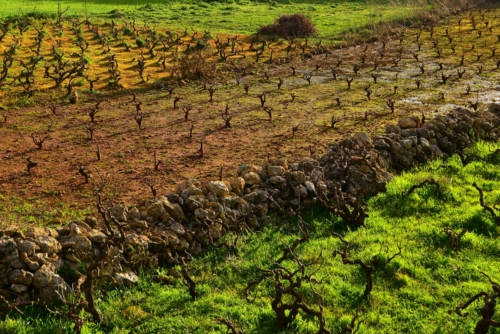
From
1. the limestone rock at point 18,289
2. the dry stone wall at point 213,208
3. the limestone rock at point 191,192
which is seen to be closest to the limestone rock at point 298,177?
the dry stone wall at point 213,208

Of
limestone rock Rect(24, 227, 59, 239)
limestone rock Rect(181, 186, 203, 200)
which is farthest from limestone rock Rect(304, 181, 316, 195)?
limestone rock Rect(24, 227, 59, 239)

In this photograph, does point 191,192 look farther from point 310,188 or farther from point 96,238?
point 310,188

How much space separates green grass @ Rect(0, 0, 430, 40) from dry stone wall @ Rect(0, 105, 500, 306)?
50.7ft

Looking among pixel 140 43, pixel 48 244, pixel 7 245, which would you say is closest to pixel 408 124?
pixel 48 244

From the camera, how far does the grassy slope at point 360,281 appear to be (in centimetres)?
582

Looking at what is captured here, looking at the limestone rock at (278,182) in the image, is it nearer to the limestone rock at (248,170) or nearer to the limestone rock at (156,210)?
the limestone rock at (248,170)

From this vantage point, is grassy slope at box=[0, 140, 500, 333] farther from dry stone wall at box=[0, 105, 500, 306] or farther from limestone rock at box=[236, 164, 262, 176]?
limestone rock at box=[236, 164, 262, 176]

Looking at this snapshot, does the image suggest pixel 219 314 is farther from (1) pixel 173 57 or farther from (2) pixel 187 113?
(1) pixel 173 57

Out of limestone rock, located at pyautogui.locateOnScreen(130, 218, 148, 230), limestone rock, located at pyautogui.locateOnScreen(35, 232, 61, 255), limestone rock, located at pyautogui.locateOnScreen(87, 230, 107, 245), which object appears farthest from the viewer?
limestone rock, located at pyautogui.locateOnScreen(130, 218, 148, 230)

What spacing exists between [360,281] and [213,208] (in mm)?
2421

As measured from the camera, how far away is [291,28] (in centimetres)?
2519

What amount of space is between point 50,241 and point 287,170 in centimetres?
421

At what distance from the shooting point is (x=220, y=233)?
756cm

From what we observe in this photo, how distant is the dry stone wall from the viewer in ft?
19.9
